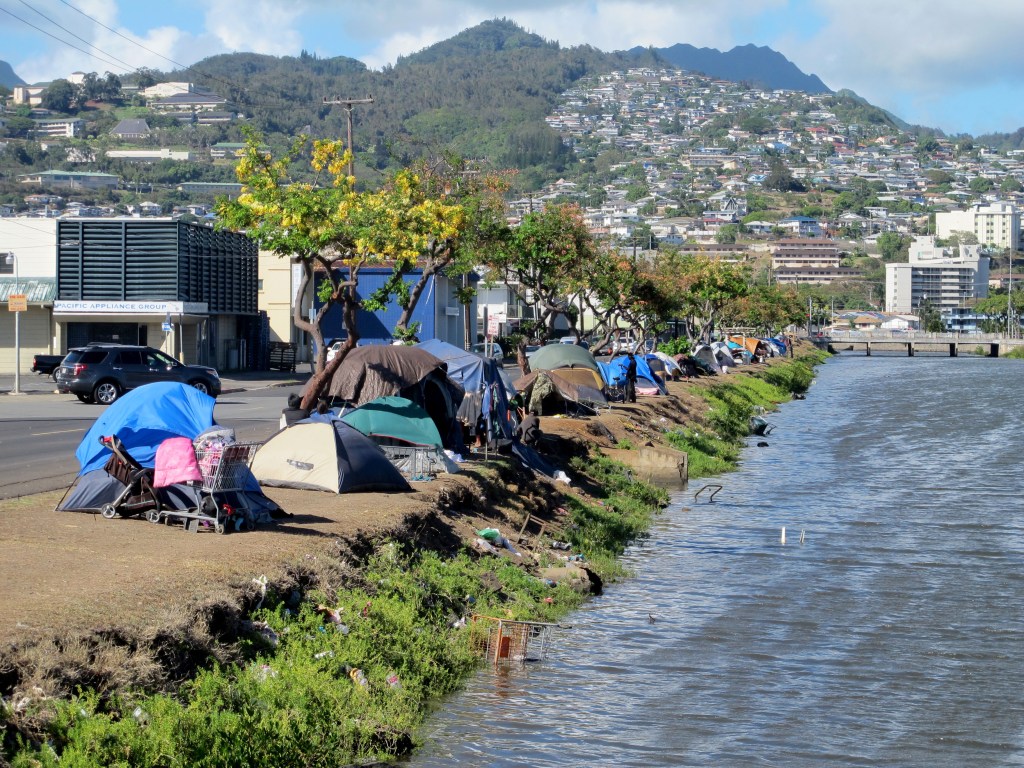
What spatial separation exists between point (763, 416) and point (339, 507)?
129 feet

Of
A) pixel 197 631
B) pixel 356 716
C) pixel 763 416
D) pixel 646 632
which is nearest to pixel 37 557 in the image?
pixel 197 631

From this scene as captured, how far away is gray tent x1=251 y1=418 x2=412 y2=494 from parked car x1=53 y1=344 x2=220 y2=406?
785 inches

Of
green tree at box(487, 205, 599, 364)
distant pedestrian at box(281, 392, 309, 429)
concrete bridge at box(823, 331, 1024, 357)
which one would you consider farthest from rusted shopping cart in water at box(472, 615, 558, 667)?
concrete bridge at box(823, 331, 1024, 357)

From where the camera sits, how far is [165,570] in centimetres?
1244

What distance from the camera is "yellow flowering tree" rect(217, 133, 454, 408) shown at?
21.9 metres

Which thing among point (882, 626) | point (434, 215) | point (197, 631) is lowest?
point (882, 626)

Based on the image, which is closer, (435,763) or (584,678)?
(435,763)

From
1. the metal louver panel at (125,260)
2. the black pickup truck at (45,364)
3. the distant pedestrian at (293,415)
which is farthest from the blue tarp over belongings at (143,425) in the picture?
the metal louver panel at (125,260)

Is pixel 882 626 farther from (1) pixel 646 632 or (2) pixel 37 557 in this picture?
(2) pixel 37 557

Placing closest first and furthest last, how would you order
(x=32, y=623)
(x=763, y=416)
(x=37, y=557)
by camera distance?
(x=32, y=623), (x=37, y=557), (x=763, y=416)

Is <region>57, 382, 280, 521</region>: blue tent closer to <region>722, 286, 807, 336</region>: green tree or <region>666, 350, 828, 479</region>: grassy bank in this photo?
<region>666, 350, 828, 479</region>: grassy bank

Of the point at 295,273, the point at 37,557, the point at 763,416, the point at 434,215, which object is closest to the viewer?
the point at 37,557

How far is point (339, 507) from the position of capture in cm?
1748

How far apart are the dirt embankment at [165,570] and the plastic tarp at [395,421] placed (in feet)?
3.11
